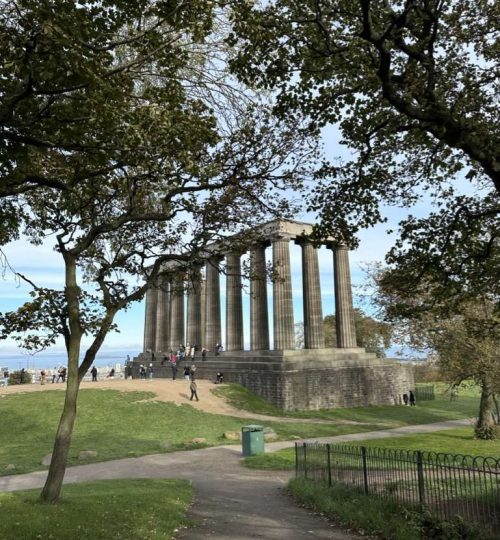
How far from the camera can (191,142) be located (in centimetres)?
908

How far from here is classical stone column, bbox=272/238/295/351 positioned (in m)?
42.8

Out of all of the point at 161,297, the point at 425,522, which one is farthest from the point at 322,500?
the point at 161,297

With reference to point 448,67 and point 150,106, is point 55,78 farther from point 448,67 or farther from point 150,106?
point 448,67

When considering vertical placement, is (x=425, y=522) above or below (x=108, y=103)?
below

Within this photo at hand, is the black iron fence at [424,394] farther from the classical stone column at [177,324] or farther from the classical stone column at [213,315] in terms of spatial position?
the classical stone column at [177,324]

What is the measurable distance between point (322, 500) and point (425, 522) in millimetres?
3370

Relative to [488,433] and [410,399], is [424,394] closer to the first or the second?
[410,399]

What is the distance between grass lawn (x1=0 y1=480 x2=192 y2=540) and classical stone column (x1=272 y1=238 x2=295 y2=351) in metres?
29.7

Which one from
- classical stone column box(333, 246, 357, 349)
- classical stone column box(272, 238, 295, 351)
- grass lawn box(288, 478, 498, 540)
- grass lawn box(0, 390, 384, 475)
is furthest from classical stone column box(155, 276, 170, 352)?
grass lawn box(288, 478, 498, 540)

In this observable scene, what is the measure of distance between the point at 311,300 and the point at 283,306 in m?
3.45

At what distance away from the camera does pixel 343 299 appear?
48031mm

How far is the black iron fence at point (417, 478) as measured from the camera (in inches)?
356

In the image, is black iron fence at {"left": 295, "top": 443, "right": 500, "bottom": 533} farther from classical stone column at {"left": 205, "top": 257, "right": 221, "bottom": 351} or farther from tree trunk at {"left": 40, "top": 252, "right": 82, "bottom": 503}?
classical stone column at {"left": 205, "top": 257, "right": 221, "bottom": 351}

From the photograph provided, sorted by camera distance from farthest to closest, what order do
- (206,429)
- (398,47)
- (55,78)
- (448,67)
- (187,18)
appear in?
(206,429)
(448,67)
(398,47)
(187,18)
(55,78)
